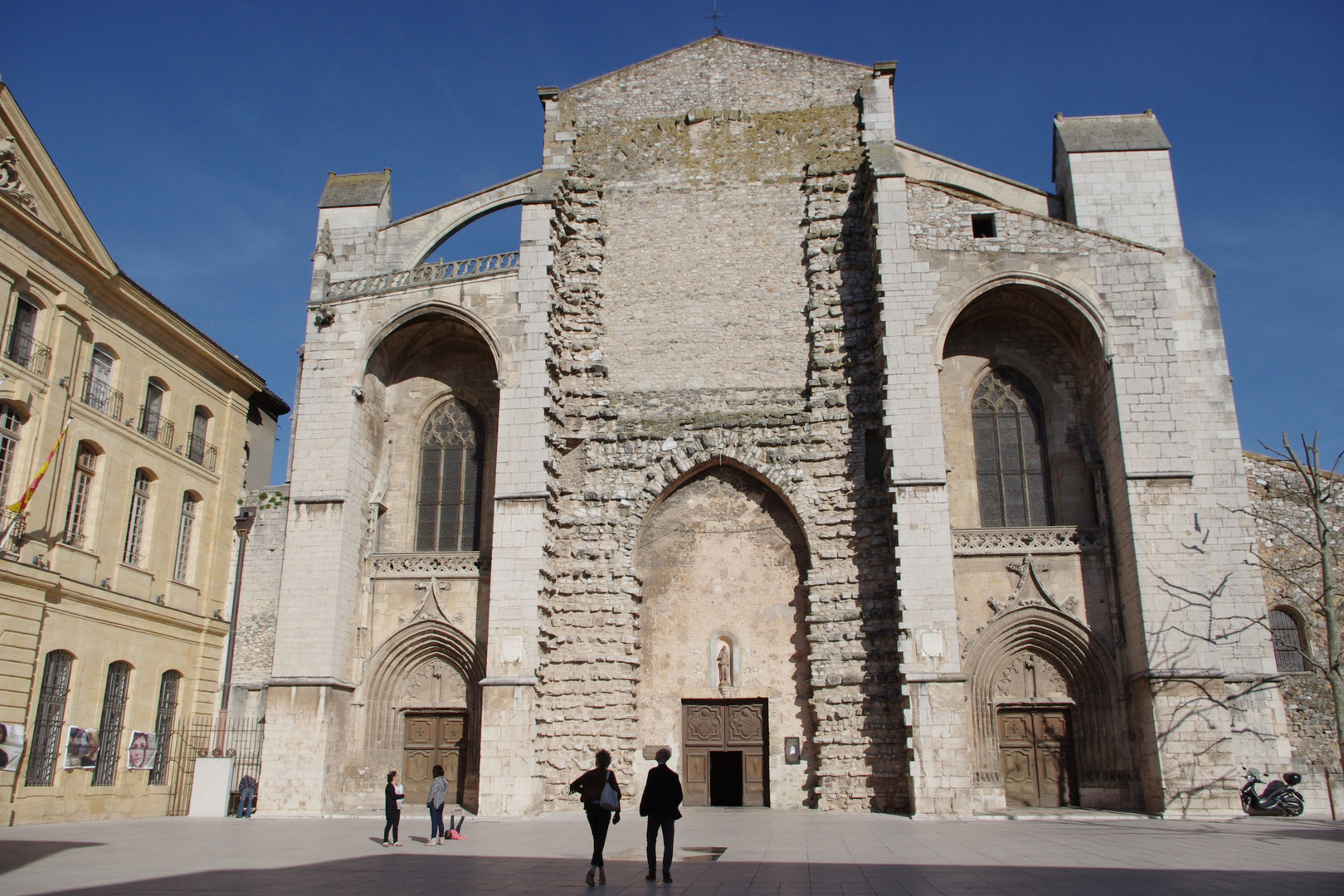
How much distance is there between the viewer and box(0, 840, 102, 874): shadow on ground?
994cm

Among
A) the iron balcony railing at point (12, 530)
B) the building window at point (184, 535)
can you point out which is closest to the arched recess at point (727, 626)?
the building window at point (184, 535)

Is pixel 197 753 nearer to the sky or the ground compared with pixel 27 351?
nearer to the ground

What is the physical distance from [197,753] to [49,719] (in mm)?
3521

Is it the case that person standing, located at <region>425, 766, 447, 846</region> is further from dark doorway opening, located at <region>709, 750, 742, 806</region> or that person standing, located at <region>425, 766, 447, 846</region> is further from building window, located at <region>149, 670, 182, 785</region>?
building window, located at <region>149, 670, 182, 785</region>

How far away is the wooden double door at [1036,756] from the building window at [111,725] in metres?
15.4

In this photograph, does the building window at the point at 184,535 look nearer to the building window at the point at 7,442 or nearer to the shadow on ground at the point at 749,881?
the building window at the point at 7,442

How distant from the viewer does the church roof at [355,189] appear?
21.3 metres

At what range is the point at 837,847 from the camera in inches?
440

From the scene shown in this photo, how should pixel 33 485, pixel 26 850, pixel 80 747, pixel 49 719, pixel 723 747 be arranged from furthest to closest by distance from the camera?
pixel 723 747 → pixel 80 747 → pixel 49 719 → pixel 33 485 → pixel 26 850

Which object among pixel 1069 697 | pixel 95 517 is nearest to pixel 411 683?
pixel 95 517

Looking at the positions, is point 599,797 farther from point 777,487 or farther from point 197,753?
point 197,753

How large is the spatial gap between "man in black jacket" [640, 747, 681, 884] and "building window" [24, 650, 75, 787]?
1217 centimetres

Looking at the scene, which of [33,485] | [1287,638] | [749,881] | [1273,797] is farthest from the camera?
[1287,638]

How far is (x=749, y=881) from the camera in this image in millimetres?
8250
